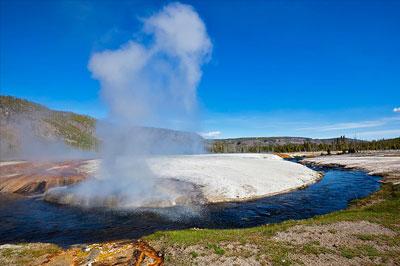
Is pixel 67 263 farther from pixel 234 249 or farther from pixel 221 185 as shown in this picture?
pixel 221 185

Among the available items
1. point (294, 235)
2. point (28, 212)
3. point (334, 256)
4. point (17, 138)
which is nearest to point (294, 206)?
point (294, 235)

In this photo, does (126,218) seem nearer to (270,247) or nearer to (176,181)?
(176,181)

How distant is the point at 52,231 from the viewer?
2444cm

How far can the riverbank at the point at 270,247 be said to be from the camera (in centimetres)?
1475

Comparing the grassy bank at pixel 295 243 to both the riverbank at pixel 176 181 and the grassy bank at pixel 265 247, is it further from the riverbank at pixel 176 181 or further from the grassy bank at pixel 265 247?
the riverbank at pixel 176 181

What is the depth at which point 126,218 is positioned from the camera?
2736 cm

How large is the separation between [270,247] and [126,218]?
15811mm

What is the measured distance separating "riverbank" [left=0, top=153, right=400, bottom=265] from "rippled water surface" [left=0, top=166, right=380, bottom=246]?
3550 mm

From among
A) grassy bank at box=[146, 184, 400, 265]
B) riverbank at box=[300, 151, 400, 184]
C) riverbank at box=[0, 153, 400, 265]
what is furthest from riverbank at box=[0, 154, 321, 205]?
grassy bank at box=[146, 184, 400, 265]

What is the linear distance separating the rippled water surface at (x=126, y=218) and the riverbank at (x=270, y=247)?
11.6ft

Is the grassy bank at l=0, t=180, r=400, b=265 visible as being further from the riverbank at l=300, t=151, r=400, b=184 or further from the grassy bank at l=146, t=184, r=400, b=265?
the riverbank at l=300, t=151, r=400, b=184

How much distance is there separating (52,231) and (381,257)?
24.1 meters

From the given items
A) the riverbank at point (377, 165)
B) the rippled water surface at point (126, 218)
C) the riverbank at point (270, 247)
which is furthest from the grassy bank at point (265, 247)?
the riverbank at point (377, 165)

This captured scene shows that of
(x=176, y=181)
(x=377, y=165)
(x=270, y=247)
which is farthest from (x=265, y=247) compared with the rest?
(x=377, y=165)
